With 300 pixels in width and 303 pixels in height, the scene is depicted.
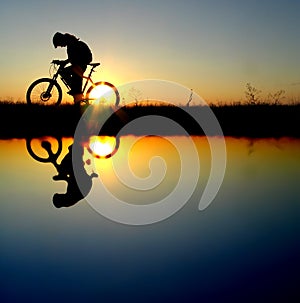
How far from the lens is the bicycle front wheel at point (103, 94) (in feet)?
38.6

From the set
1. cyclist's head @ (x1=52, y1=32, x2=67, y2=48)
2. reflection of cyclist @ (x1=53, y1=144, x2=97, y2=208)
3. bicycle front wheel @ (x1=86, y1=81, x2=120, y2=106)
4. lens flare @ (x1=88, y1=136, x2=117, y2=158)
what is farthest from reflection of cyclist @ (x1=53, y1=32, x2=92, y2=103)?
reflection of cyclist @ (x1=53, y1=144, x2=97, y2=208)

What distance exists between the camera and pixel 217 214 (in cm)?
570

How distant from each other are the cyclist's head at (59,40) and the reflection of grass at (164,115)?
156 centimetres

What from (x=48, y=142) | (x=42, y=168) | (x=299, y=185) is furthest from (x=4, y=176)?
(x=299, y=185)

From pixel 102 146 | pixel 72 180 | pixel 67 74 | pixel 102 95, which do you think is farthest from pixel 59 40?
pixel 72 180

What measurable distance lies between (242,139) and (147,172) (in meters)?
5.29

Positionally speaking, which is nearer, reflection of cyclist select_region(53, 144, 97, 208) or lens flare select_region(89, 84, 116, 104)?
reflection of cyclist select_region(53, 144, 97, 208)

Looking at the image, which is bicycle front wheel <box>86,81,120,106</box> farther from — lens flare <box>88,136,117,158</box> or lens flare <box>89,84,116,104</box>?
lens flare <box>88,136,117,158</box>

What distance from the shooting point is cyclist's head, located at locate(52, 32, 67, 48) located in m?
10.6

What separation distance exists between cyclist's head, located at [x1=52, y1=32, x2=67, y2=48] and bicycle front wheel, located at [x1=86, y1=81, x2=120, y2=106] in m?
1.33

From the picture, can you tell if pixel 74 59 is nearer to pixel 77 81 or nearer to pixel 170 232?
pixel 77 81

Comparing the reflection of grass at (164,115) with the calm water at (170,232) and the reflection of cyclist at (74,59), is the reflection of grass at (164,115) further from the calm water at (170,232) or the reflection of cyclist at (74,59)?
the calm water at (170,232)

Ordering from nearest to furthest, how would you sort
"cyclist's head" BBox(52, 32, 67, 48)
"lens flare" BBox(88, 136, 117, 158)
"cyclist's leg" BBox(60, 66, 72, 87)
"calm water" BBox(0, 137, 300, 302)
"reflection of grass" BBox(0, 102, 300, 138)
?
"calm water" BBox(0, 137, 300, 302), "lens flare" BBox(88, 136, 117, 158), "cyclist's head" BBox(52, 32, 67, 48), "cyclist's leg" BBox(60, 66, 72, 87), "reflection of grass" BBox(0, 102, 300, 138)

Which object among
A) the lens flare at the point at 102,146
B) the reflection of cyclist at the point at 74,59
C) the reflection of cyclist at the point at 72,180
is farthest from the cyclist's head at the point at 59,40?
the reflection of cyclist at the point at 72,180
